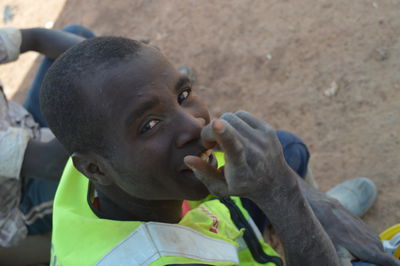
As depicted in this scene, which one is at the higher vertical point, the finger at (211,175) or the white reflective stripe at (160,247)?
the finger at (211,175)

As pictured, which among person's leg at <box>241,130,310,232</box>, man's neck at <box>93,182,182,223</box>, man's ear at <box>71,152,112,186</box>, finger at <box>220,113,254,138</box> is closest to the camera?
finger at <box>220,113,254,138</box>

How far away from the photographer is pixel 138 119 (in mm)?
1244

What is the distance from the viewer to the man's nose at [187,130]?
1244 millimetres

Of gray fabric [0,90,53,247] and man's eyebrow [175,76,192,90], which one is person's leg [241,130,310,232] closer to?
man's eyebrow [175,76,192,90]

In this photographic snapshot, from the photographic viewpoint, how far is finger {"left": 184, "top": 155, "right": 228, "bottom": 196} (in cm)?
112

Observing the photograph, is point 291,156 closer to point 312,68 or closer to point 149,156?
point 149,156

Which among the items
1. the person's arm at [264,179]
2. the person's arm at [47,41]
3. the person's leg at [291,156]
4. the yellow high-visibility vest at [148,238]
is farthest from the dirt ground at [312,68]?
the person's arm at [264,179]

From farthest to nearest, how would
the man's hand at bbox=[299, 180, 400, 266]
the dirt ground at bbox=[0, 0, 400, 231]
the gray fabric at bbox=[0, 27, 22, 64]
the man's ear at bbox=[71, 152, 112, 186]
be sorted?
the dirt ground at bbox=[0, 0, 400, 231] < the gray fabric at bbox=[0, 27, 22, 64] < the man's hand at bbox=[299, 180, 400, 266] < the man's ear at bbox=[71, 152, 112, 186]

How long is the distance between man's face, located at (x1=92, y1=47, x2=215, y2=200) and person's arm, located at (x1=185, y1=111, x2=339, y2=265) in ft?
0.37

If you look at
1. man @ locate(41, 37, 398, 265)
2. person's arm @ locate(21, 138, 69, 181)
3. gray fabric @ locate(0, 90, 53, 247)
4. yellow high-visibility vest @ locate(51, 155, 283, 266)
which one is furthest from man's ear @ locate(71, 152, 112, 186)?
gray fabric @ locate(0, 90, 53, 247)

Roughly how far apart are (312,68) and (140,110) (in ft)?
7.85

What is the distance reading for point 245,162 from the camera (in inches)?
42.2

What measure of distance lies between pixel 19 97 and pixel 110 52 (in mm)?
3685

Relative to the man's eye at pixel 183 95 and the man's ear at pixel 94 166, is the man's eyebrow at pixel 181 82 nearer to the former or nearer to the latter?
the man's eye at pixel 183 95
